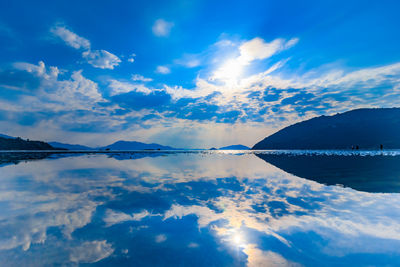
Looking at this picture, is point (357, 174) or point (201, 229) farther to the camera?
point (357, 174)

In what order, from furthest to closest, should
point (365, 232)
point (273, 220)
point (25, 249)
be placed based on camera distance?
point (273, 220) < point (365, 232) < point (25, 249)

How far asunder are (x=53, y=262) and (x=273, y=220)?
24.6 ft

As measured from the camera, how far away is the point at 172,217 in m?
8.74

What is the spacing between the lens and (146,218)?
8.60 m

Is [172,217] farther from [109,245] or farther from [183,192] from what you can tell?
[183,192]

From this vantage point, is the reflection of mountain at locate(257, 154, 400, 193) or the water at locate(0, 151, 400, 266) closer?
the water at locate(0, 151, 400, 266)

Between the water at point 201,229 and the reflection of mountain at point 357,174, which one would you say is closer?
the water at point 201,229

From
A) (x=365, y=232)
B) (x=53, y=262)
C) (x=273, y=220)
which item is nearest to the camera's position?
(x=53, y=262)

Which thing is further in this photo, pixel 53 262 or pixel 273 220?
pixel 273 220

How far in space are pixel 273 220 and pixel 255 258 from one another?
317 cm

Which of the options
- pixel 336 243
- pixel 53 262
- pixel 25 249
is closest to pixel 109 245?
pixel 53 262

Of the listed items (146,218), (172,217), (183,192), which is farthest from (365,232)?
(183,192)

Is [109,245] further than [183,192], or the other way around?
[183,192]

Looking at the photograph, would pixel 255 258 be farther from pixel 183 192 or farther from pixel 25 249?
pixel 183 192
